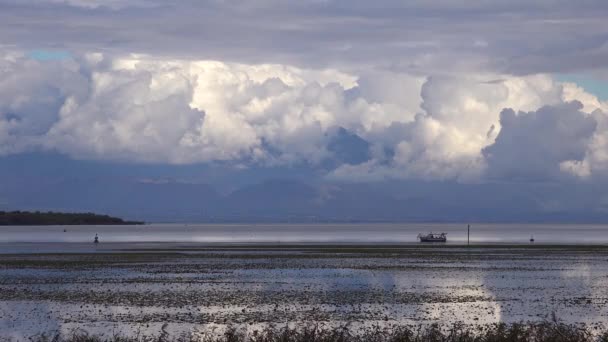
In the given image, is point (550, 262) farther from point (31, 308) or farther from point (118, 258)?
point (31, 308)

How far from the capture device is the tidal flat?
3969 centimetres

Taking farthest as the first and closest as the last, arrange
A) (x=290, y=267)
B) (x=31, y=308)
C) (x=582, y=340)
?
1. (x=290, y=267)
2. (x=31, y=308)
3. (x=582, y=340)

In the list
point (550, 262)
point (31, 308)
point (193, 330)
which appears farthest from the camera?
point (550, 262)

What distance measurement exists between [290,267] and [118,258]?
23117 millimetres

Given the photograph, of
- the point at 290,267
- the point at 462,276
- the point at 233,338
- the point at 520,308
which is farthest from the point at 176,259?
the point at 233,338

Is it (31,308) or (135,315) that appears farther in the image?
(31,308)

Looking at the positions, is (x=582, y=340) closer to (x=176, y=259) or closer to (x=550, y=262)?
(x=550, y=262)

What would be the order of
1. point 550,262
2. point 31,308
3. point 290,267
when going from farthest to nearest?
1. point 550,262
2. point 290,267
3. point 31,308

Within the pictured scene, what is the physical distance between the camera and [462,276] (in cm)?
6500

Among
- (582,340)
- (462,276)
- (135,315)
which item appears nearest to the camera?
(582,340)

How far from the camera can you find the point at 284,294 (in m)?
51.1

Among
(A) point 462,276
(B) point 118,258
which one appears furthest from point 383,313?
(B) point 118,258

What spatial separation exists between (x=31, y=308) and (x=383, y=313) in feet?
57.7

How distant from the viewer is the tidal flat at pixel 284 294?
3969cm
